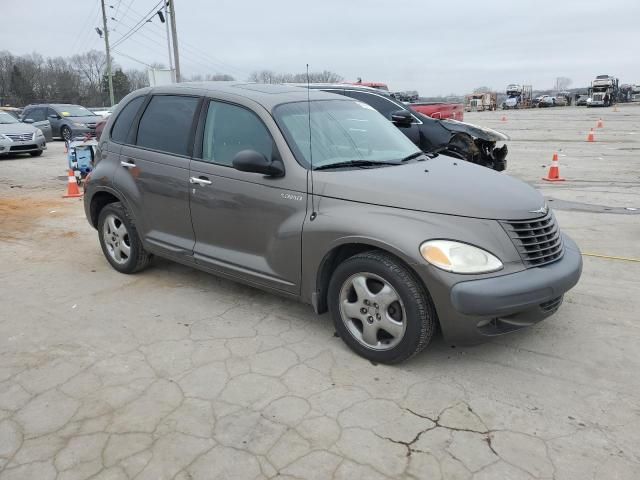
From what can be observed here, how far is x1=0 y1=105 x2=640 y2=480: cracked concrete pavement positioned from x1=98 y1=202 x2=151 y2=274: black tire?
6.5 inches

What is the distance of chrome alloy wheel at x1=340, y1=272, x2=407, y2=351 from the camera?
3.39m

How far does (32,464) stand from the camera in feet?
8.72

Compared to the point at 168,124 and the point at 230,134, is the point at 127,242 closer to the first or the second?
the point at 168,124

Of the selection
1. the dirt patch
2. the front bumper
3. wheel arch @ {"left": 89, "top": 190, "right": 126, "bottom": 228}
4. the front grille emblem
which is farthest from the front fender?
the dirt patch

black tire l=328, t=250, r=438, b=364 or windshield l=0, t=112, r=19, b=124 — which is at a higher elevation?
windshield l=0, t=112, r=19, b=124

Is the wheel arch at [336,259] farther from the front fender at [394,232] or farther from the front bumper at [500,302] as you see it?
the front bumper at [500,302]

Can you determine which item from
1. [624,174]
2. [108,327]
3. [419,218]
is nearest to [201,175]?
[108,327]

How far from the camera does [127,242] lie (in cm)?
527

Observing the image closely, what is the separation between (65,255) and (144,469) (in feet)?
13.8

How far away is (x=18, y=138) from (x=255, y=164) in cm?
1449

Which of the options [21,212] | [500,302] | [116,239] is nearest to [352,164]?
[500,302]

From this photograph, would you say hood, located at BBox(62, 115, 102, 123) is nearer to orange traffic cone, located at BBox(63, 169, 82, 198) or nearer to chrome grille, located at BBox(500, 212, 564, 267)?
orange traffic cone, located at BBox(63, 169, 82, 198)

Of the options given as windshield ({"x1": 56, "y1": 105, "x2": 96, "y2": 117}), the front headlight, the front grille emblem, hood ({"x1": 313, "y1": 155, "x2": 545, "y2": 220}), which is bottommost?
the front headlight

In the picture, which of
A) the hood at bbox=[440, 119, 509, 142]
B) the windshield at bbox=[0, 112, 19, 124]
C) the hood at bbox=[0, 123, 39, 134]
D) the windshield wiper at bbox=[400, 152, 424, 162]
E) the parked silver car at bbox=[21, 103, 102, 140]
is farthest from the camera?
the parked silver car at bbox=[21, 103, 102, 140]
